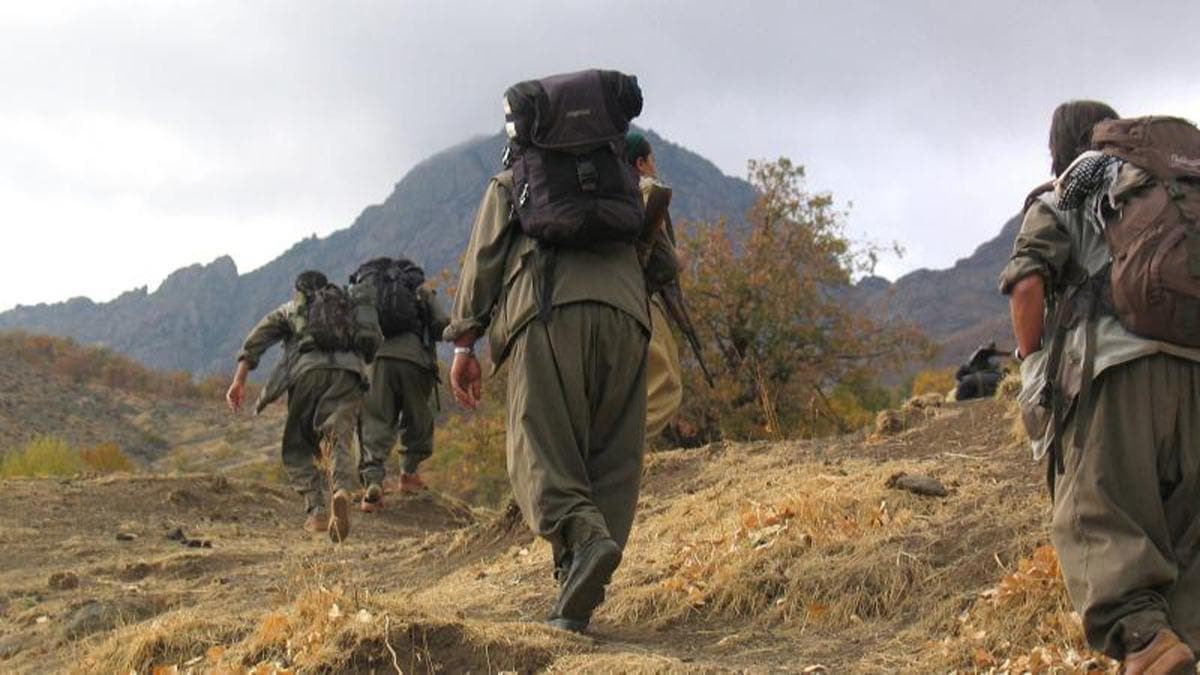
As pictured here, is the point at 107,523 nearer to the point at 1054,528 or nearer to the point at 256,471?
the point at 1054,528

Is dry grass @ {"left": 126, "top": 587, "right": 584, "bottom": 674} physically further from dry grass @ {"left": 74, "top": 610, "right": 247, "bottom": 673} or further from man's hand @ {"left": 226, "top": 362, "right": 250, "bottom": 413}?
man's hand @ {"left": 226, "top": 362, "right": 250, "bottom": 413}

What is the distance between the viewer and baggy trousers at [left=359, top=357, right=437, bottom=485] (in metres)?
11.8

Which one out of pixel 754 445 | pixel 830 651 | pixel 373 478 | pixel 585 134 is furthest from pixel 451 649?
pixel 373 478

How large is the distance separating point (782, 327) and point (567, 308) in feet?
59.0

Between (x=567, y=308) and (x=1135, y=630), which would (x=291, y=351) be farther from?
(x=1135, y=630)

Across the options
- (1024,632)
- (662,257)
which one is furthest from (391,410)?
(1024,632)

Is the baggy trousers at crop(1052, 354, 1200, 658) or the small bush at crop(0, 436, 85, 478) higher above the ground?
the baggy trousers at crop(1052, 354, 1200, 658)

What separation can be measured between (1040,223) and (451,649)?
2345 mm

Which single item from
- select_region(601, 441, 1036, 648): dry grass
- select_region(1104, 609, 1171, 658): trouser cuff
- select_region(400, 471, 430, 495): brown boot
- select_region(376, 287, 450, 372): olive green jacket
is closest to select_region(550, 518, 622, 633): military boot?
select_region(601, 441, 1036, 648): dry grass

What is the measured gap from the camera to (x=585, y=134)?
501 cm

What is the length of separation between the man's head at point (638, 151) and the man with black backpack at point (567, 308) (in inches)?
7.1

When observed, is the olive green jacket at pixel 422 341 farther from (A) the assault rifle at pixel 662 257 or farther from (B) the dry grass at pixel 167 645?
(B) the dry grass at pixel 167 645

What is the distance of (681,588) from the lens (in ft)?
18.3

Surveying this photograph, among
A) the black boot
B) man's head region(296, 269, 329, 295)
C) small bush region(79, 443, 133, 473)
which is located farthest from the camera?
small bush region(79, 443, 133, 473)
